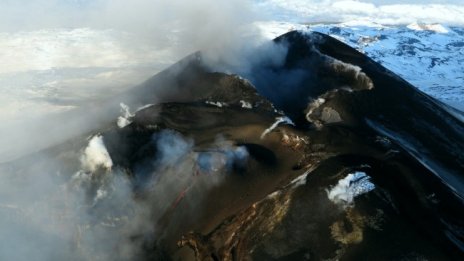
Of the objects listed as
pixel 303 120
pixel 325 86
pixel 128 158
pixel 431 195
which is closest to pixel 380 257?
pixel 431 195

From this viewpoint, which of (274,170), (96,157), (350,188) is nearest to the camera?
(350,188)

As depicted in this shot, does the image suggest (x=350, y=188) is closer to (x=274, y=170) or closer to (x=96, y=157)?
(x=274, y=170)

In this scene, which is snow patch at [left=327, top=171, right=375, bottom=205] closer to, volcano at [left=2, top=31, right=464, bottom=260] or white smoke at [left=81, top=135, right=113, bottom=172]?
volcano at [left=2, top=31, right=464, bottom=260]

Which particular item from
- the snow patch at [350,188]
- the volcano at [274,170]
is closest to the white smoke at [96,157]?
the volcano at [274,170]

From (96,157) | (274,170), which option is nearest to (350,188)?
(274,170)

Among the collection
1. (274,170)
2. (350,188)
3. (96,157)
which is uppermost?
(350,188)

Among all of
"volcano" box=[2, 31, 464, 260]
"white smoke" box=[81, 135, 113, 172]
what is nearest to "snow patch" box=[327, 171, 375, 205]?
"volcano" box=[2, 31, 464, 260]
